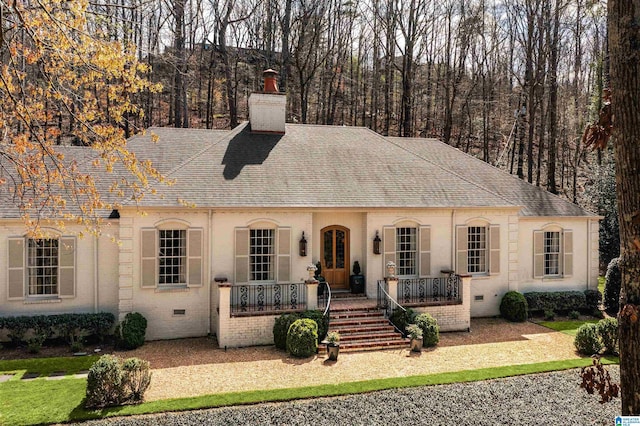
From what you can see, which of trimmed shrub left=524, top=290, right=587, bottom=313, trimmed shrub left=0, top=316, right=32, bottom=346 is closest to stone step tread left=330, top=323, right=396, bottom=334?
trimmed shrub left=524, top=290, right=587, bottom=313

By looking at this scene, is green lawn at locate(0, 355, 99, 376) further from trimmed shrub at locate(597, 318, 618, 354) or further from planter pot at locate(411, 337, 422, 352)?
trimmed shrub at locate(597, 318, 618, 354)

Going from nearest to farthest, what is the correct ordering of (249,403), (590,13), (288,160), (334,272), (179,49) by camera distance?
(249,403), (334,272), (288,160), (179,49), (590,13)

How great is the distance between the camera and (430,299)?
1616cm

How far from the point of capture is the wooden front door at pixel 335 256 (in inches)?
659

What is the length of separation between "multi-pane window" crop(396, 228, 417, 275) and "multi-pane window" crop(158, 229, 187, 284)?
25.5 feet

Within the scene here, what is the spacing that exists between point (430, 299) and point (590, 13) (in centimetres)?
2814

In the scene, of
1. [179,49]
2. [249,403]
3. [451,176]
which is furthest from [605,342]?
[179,49]

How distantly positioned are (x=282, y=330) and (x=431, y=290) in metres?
6.12

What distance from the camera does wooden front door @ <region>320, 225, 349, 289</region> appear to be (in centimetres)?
1675

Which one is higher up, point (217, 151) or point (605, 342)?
point (217, 151)

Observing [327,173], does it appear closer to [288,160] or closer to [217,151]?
[288,160]

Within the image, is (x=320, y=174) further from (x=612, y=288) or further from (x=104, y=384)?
(x=612, y=288)

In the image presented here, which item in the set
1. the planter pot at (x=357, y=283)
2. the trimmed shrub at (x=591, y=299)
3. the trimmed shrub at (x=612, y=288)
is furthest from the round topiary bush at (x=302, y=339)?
the trimmed shrub at (x=612, y=288)

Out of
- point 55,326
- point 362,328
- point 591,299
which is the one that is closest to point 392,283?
point 362,328
